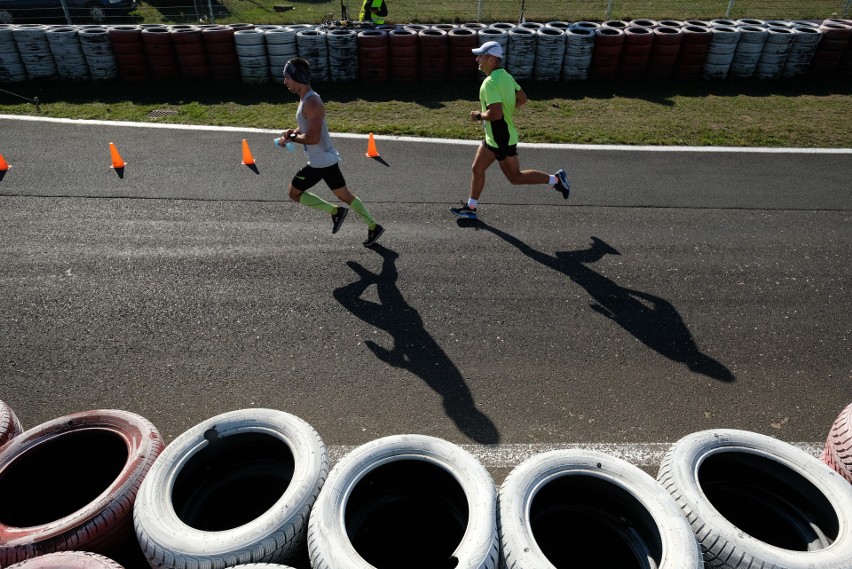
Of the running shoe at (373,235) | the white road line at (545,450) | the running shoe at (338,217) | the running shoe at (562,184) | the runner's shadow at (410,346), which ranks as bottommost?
the runner's shadow at (410,346)

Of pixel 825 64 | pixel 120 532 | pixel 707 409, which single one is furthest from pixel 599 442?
pixel 825 64

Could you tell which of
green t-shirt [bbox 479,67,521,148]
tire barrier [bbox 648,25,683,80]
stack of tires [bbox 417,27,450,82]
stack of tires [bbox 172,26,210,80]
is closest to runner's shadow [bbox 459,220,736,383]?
green t-shirt [bbox 479,67,521,148]

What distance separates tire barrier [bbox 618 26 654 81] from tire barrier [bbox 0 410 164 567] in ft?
39.2

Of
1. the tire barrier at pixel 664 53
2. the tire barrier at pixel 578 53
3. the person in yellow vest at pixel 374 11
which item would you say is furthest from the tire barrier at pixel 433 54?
the tire barrier at pixel 664 53

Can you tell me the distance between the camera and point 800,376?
4.68 meters

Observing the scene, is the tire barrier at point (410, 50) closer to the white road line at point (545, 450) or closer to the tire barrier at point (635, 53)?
the tire barrier at point (635, 53)

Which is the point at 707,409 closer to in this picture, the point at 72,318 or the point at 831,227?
the point at 831,227

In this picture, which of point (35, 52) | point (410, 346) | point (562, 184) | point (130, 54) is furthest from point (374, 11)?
point (410, 346)

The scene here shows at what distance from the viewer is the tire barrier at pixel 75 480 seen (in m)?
2.70

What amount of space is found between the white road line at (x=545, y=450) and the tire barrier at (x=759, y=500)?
75cm

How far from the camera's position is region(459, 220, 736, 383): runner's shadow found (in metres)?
4.88

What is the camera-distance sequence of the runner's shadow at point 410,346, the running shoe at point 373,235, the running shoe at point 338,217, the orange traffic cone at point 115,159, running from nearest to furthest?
the runner's shadow at point 410,346 → the running shoe at point 373,235 → the running shoe at point 338,217 → the orange traffic cone at point 115,159

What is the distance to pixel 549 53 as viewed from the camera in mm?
11891

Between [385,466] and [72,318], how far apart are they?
12.8ft
